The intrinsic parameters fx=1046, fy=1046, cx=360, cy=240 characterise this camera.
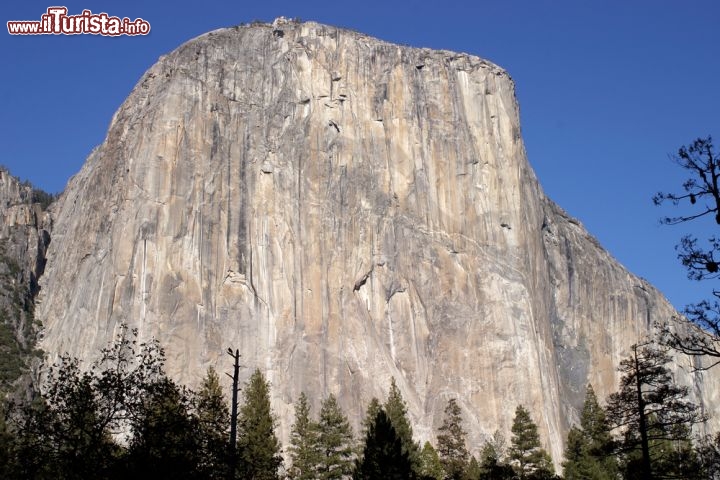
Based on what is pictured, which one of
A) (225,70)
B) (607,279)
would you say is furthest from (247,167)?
(607,279)

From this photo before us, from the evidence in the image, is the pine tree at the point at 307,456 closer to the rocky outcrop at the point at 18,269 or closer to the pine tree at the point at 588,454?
the pine tree at the point at 588,454

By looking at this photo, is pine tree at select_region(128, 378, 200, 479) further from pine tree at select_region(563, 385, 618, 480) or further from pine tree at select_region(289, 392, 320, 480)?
pine tree at select_region(563, 385, 618, 480)

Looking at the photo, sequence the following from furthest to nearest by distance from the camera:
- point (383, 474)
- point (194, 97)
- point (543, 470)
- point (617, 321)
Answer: point (617, 321) → point (194, 97) → point (543, 470) → point (383, 474)

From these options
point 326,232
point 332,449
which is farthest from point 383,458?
point 326,232

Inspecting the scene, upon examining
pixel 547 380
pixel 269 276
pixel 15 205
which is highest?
pixel 15 205

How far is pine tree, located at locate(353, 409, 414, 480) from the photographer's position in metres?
48.8

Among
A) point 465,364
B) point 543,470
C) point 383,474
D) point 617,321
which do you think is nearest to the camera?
point 383,474

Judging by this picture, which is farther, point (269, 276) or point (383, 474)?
point (269, 276)

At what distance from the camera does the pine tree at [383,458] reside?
4875 cm

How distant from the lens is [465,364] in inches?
3720

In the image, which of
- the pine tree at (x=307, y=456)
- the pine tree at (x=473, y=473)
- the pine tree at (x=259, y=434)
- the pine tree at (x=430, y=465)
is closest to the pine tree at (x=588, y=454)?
the pine tree at (x=473, y=473)

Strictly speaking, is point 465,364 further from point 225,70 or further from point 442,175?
point 225,70

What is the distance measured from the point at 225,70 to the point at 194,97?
474cm

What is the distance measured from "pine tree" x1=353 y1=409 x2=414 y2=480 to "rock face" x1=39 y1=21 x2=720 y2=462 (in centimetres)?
3739
